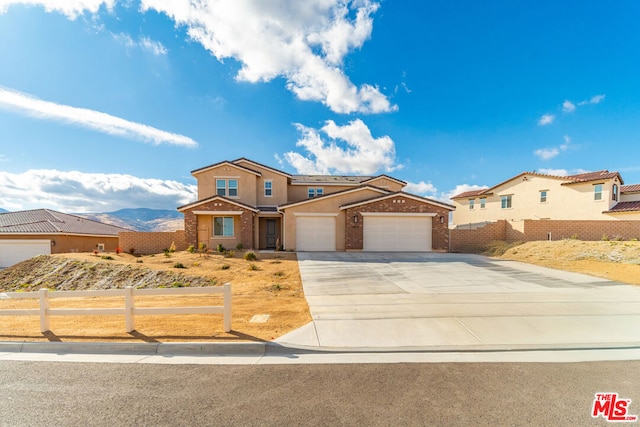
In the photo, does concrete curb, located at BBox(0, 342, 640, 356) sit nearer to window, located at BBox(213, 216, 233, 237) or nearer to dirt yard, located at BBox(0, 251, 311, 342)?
dirt yard, located at BBox(0, 251, 311, 342)

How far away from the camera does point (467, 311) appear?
715 cm

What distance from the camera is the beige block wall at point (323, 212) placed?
2030 centimetres

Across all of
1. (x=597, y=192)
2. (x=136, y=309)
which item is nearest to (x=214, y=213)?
(x=136, y=309)

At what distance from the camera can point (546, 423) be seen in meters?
3.25

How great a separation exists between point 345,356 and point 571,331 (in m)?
5.16

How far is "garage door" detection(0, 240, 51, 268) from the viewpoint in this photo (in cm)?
2323

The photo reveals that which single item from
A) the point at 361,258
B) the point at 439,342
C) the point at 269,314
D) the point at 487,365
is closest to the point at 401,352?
the point at 439,342

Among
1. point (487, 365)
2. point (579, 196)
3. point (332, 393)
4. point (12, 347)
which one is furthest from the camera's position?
point (579, 196)

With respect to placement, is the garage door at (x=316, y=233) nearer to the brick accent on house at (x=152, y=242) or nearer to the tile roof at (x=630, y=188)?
the brick accent on house at (x=152, y=242)

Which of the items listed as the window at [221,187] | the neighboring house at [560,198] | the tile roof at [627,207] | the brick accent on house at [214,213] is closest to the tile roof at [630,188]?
the neighboring house at [560,198]

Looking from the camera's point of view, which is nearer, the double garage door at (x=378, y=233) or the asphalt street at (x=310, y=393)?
the asphalt street at (x=310, y=393)

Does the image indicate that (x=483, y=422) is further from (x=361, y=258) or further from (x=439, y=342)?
(x=361, y=258)

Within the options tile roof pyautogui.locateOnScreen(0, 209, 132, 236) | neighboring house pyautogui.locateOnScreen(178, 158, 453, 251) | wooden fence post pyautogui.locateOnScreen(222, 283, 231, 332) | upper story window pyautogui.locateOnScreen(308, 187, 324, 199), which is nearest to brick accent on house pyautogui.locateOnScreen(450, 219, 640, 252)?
neighboring house pyautogui.locateOnScreen(178, 158, 453, 251)

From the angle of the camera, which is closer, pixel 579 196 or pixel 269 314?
pixel 269 314
